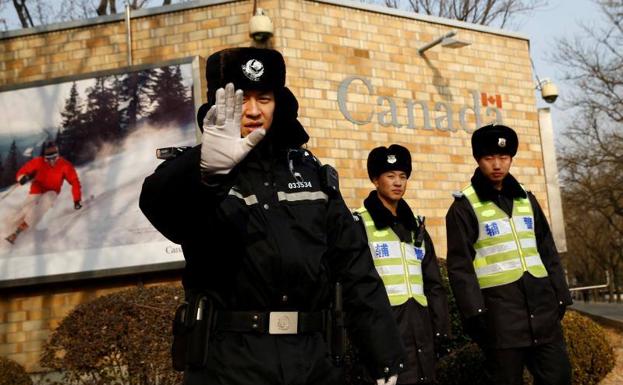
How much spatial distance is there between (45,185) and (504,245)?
7778 mm

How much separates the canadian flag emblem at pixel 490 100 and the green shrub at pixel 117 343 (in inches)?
302

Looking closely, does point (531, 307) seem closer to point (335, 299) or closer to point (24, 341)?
point (335, 299)

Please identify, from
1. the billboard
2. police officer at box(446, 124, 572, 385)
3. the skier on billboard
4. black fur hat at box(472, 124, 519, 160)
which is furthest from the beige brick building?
police officer at box(446, 124, 572, 385)

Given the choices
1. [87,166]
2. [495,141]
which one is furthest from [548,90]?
[495,141]

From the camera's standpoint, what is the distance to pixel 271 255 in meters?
2.65

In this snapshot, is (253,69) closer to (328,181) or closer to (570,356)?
(328,181)

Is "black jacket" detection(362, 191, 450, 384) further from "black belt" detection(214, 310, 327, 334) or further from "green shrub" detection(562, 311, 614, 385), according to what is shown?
"green shrub" detection(562, 311, 614, 385)

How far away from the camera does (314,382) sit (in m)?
2.68

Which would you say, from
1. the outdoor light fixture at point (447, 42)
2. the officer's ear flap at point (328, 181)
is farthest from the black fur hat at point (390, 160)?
the outdoor light fixture at point (447, 42)

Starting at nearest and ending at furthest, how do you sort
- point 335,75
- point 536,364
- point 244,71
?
point 244,71 → point 536,364 → point 335,75

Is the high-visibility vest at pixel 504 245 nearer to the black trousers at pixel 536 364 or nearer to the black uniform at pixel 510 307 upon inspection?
the black uniform at pixel 510 307

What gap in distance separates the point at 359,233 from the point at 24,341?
30.1ft

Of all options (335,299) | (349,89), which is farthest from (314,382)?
(349,89)

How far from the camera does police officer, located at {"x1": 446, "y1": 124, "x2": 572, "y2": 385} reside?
4941mm
